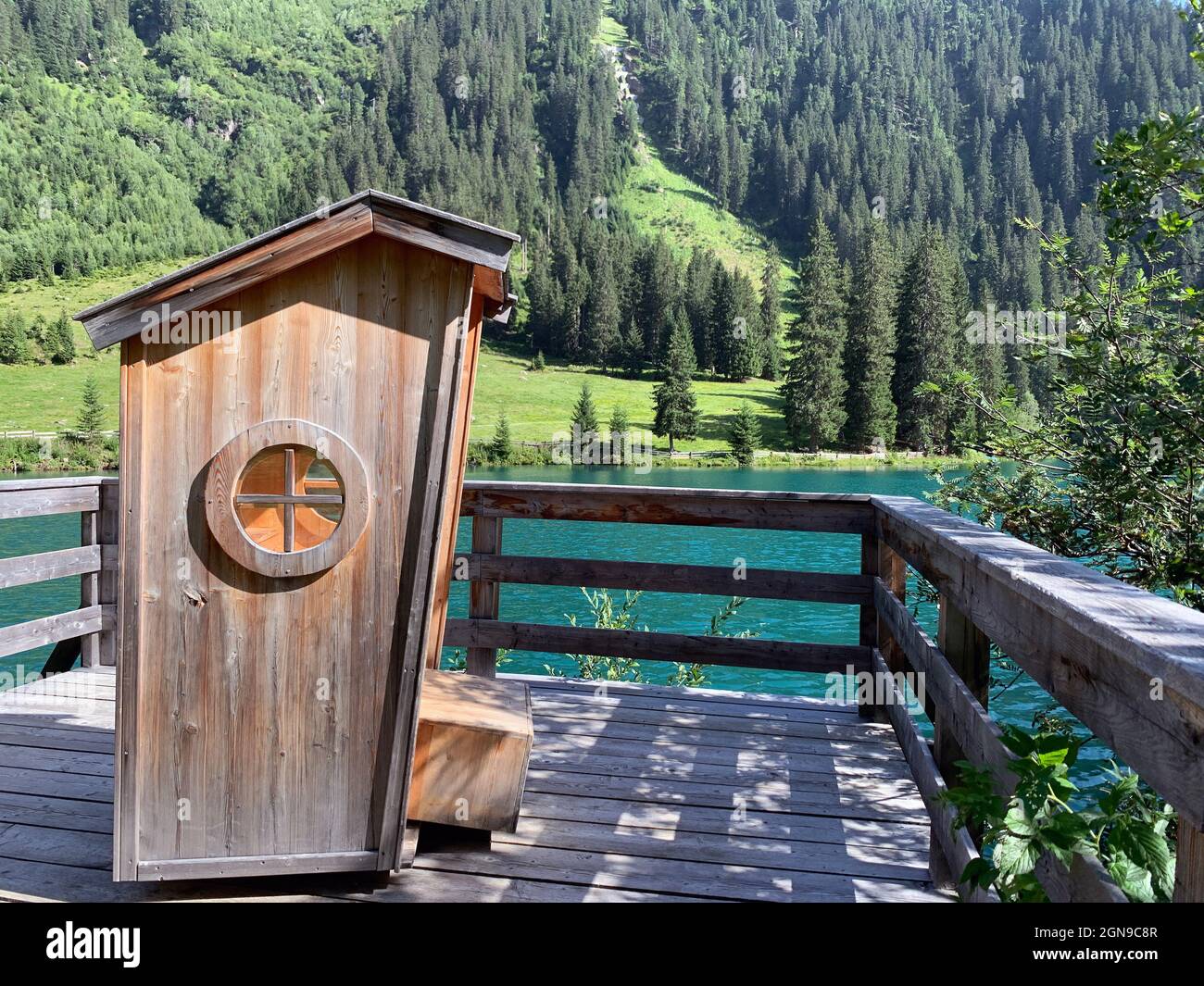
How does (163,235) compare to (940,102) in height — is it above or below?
below

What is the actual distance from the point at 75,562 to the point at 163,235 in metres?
121

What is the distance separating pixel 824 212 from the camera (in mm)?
130125

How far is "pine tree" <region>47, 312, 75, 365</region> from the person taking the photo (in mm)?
64375

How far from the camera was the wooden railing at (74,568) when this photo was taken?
491 centimetres

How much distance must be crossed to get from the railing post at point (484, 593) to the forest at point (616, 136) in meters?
56.7

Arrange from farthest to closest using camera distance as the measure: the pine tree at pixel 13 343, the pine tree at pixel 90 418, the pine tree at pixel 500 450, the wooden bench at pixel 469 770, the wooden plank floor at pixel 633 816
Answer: the pine tree at pixel 13 343 → the pine tree at pixel 500 450 → the pine tree at pixel 90 418 → the wooden bench at pixel 469 770 → the wooden plank floor at pixel 633 816

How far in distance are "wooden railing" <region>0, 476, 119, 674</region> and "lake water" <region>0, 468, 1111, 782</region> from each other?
70 centimetres

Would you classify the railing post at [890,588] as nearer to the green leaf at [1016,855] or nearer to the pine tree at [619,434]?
the green leaf at [1016,855]

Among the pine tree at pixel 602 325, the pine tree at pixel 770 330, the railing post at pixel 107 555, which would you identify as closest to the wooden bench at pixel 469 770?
the railing post at pixel 107 555

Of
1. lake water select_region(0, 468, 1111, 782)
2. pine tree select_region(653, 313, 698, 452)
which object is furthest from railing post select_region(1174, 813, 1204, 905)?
pine tree select_region(653, 313, 698, 452)

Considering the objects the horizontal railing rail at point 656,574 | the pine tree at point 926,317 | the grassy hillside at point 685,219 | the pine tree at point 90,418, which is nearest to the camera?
the horizontal railing rail at point 656,574

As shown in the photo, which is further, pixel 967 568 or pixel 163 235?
pixel 163 235
